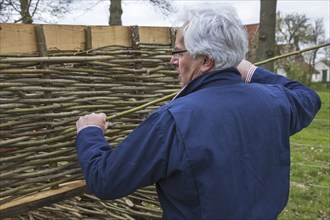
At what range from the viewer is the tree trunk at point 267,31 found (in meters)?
6.78

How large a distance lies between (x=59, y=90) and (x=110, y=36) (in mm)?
600

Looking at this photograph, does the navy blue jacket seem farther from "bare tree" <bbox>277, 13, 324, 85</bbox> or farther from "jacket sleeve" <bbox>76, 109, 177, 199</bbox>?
"bare tree" <bbox>277, 13, 324, 85</bbox>

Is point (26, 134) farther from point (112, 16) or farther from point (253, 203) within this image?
point (112, 16)

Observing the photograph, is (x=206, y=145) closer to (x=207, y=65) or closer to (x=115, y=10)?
(x=207, y=65)

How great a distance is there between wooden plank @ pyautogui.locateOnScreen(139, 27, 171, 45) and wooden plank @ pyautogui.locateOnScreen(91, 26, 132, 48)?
0.15 meters

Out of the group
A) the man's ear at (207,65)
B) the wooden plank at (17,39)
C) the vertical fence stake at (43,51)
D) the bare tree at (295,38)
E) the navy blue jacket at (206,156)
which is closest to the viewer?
the navy blue jacket at (206,156)

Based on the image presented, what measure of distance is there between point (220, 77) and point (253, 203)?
52cm

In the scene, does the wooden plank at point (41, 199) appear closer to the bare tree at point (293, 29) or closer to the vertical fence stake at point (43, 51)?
the vertical fence stake at point (43, 51)

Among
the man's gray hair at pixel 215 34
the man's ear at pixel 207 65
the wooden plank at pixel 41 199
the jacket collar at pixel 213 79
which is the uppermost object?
the man's gray hair at pixel 215 34

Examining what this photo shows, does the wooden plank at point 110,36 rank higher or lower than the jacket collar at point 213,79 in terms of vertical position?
higher

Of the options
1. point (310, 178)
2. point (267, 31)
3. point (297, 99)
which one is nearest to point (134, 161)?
point (297, 99)

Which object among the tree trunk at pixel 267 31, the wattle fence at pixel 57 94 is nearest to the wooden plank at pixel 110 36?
the wattle fence at pixel 57 94

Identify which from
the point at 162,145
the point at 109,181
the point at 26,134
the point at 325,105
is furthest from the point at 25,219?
the point at 325,105

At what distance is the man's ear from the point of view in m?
1.63
